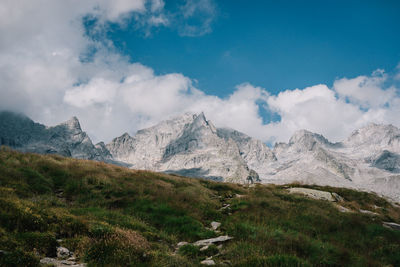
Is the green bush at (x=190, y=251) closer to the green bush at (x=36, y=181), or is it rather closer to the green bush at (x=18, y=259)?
the green bush at (x=18, y=259)

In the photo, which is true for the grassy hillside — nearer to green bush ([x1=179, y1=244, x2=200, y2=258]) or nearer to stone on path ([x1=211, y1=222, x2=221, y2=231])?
green bush ([x1=179, y1=244, x2=200, y2=258])

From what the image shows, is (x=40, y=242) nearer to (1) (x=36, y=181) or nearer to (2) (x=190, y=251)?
(2) (x=190, y=251)

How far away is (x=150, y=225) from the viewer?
514 inches

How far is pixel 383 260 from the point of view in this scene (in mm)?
10453

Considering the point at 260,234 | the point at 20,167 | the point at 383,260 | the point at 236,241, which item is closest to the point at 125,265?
the point at 236,241

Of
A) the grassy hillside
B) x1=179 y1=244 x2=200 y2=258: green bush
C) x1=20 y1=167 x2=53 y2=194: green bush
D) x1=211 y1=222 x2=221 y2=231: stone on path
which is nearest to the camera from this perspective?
the grassy hillside

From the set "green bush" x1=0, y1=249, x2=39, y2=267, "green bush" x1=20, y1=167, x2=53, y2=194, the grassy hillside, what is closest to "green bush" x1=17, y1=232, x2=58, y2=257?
the grassy hillside

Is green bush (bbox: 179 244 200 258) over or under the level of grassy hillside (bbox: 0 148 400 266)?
under

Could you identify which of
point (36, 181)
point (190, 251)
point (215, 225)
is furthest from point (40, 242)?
point (36, 181)

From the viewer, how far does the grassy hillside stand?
8.21 m

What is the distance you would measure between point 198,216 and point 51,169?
12845mm

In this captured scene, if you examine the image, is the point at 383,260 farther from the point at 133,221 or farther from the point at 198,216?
the point at 133,221

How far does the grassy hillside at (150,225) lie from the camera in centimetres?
821

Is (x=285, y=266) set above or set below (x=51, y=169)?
below
